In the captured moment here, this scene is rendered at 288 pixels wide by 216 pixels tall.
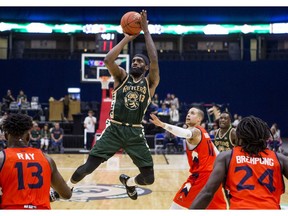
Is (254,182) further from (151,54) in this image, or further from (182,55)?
(182,55)

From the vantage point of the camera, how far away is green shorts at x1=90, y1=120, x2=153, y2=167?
20.5 feet

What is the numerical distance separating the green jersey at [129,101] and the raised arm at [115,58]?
93mm

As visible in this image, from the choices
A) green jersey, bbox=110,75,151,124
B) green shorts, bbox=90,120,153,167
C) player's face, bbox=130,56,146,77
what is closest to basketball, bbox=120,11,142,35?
player's face, bbox=130,56,146,77

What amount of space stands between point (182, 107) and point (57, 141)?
816cm

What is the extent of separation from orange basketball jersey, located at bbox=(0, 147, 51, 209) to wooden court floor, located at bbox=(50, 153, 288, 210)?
4.62m

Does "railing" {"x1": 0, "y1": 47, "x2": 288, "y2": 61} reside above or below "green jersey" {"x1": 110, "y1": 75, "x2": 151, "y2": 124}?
above

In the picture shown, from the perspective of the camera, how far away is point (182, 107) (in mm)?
25953

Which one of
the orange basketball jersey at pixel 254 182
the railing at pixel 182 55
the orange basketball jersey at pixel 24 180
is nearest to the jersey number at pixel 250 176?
the orange basketball jersey at pixel 254 182

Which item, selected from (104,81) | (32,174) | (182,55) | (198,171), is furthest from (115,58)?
(182,55)

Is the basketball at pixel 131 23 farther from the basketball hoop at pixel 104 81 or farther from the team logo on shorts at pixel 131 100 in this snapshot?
the basketball hoop at pixel 104 81

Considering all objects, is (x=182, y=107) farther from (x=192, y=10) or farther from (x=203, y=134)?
(x=203, y=134)

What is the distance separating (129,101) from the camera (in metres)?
6.24

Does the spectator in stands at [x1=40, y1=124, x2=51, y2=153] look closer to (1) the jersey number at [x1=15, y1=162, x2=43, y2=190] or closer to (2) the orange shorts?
(2) the orange shorts
